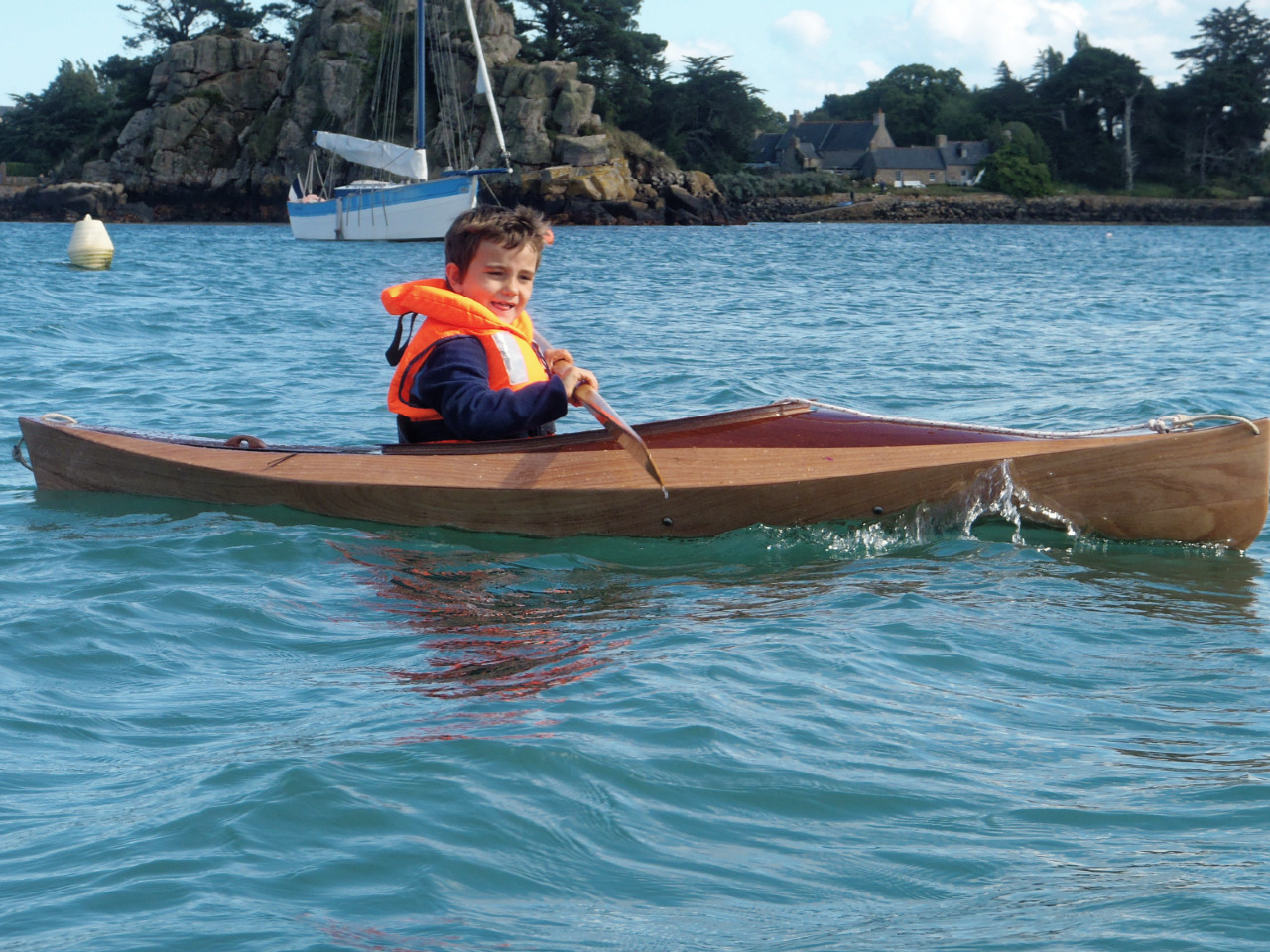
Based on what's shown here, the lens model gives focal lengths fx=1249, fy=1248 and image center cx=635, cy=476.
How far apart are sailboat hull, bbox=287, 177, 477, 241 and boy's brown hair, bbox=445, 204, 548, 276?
36.7 meters

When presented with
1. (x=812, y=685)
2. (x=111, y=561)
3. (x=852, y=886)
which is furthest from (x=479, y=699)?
(x=111, y=561)

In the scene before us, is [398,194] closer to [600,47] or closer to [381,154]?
[381,154]

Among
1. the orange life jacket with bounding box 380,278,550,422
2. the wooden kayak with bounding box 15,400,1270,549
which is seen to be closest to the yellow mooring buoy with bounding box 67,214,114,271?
the wooden kayak with bounding box 15,400,1270,549

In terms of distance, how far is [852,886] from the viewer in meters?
2.52

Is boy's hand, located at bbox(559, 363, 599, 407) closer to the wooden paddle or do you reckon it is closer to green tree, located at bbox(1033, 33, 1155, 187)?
the wooden paddle

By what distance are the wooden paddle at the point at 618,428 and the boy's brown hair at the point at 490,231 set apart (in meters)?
0.58

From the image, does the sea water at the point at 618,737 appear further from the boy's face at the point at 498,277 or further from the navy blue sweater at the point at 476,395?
the boy's face at the point at 498,277

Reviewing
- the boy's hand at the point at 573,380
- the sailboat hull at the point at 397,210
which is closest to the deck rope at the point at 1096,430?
the boy's hand at the point at 573,380

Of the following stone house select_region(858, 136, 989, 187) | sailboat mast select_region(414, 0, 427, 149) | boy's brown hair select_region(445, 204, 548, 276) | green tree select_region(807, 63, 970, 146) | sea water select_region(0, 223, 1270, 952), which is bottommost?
Answer: sea water select_region(0, 223, 1270, 952)

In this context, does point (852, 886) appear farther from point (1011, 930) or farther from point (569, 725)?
point (569, 725)

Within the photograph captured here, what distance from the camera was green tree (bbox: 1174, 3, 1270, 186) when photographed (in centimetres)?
7481

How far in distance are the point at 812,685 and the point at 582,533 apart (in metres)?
1.69

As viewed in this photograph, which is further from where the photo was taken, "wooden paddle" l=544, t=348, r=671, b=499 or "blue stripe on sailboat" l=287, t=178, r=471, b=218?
"blue stripe on sailboat" l=287, t=178, r=471, b=218

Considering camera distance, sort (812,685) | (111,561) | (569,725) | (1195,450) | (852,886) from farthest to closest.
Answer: (111,561), (1195,450), (812,685), (569,725), (852,886)
